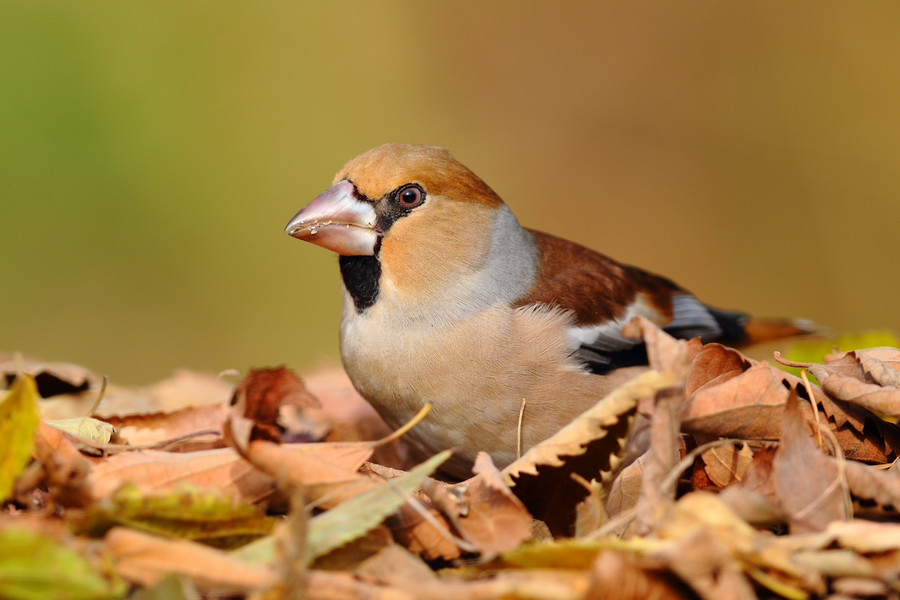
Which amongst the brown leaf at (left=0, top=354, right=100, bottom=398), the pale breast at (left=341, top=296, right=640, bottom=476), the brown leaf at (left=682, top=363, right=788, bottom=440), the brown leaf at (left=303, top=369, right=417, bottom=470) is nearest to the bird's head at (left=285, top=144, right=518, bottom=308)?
the pale breast at (left=341, top=296, right=640, bottom=476)

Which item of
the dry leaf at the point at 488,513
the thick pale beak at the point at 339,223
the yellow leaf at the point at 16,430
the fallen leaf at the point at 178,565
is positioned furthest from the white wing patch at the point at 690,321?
the yellow leaf at the point at 16,430

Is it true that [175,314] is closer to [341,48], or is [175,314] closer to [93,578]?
[341,48]

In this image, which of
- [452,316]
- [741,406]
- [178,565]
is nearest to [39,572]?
[178,565]

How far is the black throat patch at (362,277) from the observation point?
3.04 metres

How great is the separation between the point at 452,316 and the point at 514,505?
1161mm

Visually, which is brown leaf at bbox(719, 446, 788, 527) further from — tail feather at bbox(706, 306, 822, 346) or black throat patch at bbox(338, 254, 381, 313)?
tail feather at bbox(706, 306, 822, 346)

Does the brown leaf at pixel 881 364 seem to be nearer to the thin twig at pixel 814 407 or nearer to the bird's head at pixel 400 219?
the thin twig at pixel 814 407

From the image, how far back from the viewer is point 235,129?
24.4 feet

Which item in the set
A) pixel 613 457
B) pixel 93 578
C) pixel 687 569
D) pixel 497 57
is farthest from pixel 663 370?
pixel 497 57

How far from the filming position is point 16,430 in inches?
63.2

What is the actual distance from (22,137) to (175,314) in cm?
179

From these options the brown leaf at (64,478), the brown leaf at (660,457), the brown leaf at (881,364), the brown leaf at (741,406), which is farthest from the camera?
the brown leaf at (881,364)

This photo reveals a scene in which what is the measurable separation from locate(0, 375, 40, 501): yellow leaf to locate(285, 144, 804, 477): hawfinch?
140 cm

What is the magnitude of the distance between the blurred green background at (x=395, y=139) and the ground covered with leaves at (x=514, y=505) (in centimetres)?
478
